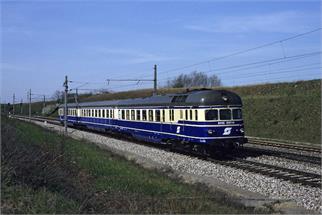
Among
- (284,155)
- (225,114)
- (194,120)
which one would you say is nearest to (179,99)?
(194,120)

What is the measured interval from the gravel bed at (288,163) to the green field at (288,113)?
9755mm

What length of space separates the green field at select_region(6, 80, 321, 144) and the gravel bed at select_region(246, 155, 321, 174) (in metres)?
9.76

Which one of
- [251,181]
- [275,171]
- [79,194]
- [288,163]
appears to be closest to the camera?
[79,194]

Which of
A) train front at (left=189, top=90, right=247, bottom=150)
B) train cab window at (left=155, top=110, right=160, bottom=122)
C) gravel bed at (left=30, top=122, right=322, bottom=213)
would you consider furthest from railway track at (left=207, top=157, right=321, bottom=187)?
train cab window at (left=155, top=110, right=160, bottom=122)

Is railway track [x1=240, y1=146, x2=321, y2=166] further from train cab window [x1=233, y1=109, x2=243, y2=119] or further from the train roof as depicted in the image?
the train roof

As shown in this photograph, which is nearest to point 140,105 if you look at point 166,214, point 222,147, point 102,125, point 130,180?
point 222,147

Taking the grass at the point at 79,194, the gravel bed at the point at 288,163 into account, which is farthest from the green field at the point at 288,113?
the grass at the point at 79,194

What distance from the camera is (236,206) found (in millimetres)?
9812

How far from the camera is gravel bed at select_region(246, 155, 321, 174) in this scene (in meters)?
16.8

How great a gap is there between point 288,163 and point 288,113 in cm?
2114

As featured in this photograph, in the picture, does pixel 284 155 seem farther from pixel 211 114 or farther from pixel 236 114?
pixel 211 114

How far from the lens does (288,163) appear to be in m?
18.4

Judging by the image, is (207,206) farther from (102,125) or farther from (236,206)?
(102,125)

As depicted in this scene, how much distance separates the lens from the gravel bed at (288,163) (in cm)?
1682
